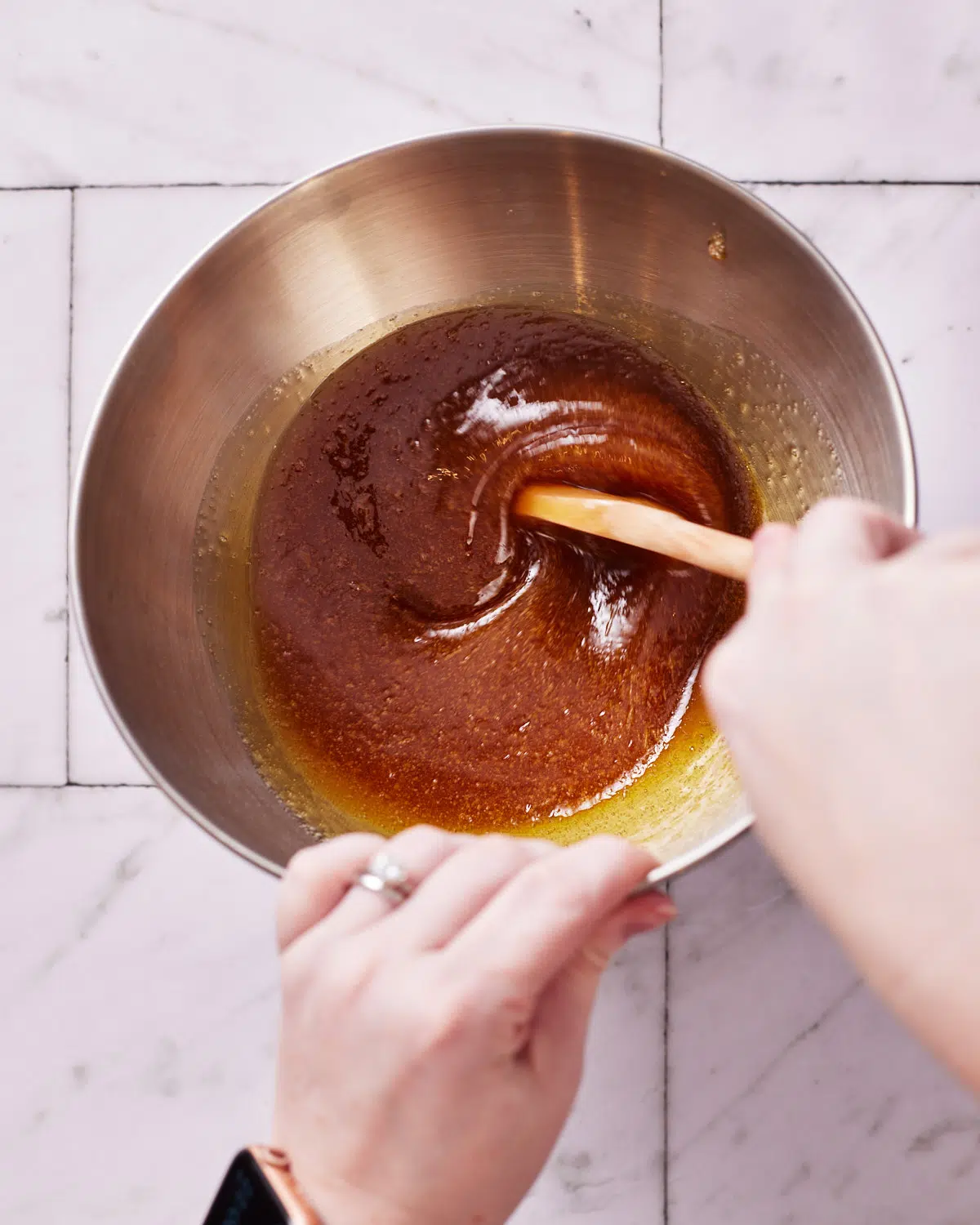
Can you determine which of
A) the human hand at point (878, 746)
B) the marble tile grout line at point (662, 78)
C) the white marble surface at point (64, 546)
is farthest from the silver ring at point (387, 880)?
the marble tile grout line at point (662, 78)

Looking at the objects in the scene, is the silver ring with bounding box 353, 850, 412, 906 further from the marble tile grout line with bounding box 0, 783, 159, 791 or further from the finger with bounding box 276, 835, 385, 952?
the marble tile grout line with bounding box 0, 783, 159, 791

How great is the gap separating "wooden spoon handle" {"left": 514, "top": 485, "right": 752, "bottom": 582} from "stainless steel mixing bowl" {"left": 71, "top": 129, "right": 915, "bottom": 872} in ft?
0.32

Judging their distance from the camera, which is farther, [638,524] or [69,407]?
[69,407]

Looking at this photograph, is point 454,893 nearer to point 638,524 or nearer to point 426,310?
point 638,524

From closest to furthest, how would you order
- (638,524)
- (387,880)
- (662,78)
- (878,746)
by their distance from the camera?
(878,746) < (387,880) < (638,524) < (662,78)

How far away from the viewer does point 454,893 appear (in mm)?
500

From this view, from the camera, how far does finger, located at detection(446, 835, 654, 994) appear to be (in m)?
0.47

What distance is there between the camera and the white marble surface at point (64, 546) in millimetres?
833

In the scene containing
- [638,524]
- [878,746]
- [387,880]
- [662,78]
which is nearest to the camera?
[878,746]

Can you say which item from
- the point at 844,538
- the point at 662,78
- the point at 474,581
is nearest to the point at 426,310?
the point at 474,581

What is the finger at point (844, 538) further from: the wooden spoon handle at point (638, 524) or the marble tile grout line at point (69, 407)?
the marble tile grout line at point (69, 407)

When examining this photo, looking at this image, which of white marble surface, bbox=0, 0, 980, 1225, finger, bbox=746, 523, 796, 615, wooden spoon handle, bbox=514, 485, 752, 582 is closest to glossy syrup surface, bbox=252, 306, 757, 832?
wooden spoon handle, bbox=514, 485, 752, 582

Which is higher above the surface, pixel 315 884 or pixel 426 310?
pixel 426 310

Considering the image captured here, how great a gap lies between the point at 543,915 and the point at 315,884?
123 millimetres
